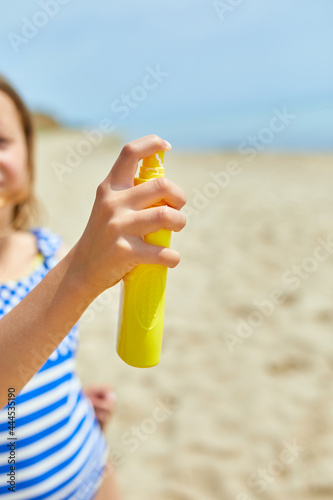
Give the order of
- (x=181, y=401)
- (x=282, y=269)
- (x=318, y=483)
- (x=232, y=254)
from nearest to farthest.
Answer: (x=318, y=483), (x=181, y=401), (x=282, y=269), (x=232, y=254)

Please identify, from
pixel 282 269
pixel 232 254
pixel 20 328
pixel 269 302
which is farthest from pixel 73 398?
pixel 232 254

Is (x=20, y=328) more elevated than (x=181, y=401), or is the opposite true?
(x=181, y=401)

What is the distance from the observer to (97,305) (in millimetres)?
3084

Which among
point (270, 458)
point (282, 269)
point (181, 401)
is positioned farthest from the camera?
point (282, 269)

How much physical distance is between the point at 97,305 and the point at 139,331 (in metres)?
2.42

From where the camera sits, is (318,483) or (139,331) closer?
(139,331)

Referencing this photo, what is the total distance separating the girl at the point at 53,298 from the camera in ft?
2.04

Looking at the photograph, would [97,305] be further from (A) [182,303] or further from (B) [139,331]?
(B) [139,331]

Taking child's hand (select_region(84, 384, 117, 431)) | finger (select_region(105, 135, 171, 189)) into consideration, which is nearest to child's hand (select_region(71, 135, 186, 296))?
finger (select_region(105, 135, 171, 189))

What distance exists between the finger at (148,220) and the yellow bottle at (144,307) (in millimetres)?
37

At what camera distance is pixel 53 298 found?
0.66 meters

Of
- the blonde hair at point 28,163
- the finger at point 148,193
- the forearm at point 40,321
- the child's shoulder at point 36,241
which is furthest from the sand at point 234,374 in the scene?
the finger at point 148,193

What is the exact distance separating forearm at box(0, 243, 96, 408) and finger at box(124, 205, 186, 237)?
9cm

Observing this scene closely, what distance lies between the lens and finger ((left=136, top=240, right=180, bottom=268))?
625mm
